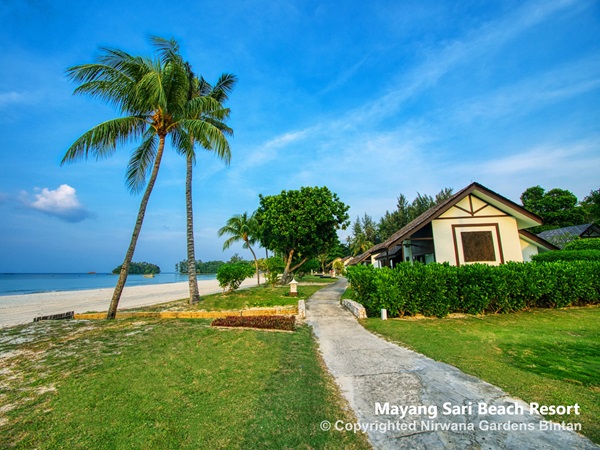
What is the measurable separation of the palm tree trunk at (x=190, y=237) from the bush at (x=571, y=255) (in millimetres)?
18919

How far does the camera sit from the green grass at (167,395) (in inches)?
115

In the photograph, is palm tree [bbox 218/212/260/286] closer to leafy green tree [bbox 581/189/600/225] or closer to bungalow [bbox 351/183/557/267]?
bungalow [bbox 351/183/557/267]

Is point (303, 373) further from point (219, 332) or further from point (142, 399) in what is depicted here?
point (219, 332)

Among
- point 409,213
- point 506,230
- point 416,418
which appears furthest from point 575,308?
point 409,213

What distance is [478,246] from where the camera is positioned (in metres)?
14.3

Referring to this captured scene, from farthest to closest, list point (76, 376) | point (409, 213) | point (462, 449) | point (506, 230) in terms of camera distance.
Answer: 1. point (409, 213)
2. point (506, 230)
3. point (76, 376)
4. point (462, 449)

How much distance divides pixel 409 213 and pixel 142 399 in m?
62.2

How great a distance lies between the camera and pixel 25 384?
172 inches

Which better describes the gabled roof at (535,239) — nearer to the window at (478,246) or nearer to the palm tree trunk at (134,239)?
the window at (478,246)

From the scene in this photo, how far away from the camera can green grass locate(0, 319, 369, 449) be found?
2.92 metres

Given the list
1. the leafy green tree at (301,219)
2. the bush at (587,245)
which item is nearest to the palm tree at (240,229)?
the leafy green tree at (301,219)

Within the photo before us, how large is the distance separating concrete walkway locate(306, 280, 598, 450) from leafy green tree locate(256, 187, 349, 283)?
19198 millimetres

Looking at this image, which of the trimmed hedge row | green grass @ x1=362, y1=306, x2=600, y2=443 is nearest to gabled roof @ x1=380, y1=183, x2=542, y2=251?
the trimmed hedge row

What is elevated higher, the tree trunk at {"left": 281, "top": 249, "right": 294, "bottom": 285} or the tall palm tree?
the tall palm tree
